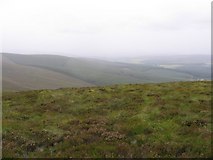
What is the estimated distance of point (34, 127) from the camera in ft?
69.9

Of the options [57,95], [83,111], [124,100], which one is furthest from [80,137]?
[57,95]

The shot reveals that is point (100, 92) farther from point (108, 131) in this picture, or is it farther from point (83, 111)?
point (108, 131)

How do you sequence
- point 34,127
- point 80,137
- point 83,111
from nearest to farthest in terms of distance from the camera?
point 80,137, point 34,127, point 83,111

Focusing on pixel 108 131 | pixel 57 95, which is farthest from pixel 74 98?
pixel 108 131

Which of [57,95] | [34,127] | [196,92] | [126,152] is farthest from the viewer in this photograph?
[57,95]

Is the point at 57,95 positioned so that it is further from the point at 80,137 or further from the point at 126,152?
the point at 126,152

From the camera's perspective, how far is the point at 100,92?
3584cm

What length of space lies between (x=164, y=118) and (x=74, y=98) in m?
12.4

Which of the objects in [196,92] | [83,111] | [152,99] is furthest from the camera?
[196,92]

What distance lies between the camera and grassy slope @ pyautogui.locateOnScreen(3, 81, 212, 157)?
52.1ft

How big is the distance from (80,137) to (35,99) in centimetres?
1643

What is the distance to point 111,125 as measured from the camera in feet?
69.1

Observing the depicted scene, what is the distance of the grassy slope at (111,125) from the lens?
625 inches

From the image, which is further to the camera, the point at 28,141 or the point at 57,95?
the point at 57,95
